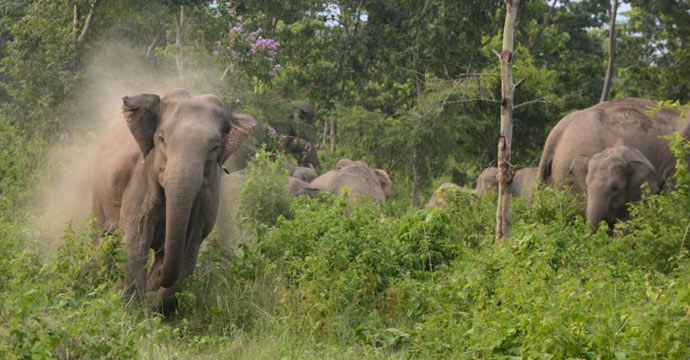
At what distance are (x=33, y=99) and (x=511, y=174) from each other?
10.9m

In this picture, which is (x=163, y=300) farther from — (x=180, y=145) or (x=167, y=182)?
(x=180, y=145)

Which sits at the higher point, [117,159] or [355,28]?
[355,28]

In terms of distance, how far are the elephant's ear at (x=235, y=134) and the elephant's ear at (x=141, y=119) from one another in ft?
2.05

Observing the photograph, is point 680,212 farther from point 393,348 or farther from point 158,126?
point 158,126

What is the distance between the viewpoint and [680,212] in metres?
9.70

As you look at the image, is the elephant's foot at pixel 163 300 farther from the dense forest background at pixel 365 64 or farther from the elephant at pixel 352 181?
the elephant at pixel 352 181

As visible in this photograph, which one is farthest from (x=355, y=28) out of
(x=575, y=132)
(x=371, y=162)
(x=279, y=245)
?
(x=279, y=245)

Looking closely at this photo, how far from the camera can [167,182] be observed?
816cm

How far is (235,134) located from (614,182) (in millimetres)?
5289

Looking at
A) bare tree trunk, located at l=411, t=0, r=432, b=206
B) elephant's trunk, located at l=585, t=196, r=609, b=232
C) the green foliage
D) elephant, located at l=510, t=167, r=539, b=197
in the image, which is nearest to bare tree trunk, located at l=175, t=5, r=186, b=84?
bare tree trunk, located at l=411, t=0, r=432, b=206

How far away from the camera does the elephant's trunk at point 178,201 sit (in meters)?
8.12

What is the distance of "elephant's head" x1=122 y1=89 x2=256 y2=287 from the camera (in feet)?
26.8

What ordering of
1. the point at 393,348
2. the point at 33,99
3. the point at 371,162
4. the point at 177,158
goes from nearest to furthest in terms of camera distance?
the point at 393,348 → the point at 177,158 → the point at 33,99 → the point at 371,162

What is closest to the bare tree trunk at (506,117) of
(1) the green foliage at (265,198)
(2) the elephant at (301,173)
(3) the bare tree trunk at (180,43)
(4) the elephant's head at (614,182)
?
(4) the elephant's head at (614,182)
